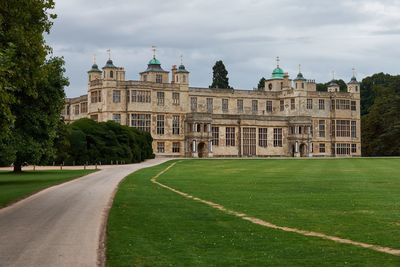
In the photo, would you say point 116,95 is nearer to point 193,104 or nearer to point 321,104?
point 193,104

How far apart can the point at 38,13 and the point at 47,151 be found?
17.1m

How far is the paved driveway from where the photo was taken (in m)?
12.4

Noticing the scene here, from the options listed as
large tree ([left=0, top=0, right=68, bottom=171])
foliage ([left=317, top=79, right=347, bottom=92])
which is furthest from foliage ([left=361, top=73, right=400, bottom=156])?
large tree ([left=0, top=0, right=68, bottom=171])

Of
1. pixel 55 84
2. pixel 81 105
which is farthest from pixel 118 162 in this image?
pixel 55 84

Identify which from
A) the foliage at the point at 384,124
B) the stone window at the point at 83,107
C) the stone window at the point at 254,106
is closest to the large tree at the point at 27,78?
the stone window at the point at 83,107

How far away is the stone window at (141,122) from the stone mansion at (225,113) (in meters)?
0.13

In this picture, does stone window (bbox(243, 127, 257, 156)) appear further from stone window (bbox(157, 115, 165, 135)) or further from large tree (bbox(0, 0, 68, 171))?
large tree (bbox(0, 0, 68, 171))

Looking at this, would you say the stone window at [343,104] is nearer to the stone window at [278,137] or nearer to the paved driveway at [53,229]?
the stone window at [278,137]

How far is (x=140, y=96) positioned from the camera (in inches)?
3337

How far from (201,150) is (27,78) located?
223 ft

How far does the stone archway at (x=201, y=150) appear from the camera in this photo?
3443 inches

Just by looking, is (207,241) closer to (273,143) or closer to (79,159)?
(79,159)

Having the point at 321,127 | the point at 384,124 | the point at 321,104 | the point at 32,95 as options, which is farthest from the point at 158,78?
the point at 32,95

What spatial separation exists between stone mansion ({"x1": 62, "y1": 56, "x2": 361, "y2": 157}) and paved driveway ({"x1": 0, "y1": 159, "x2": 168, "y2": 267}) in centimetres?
5758
